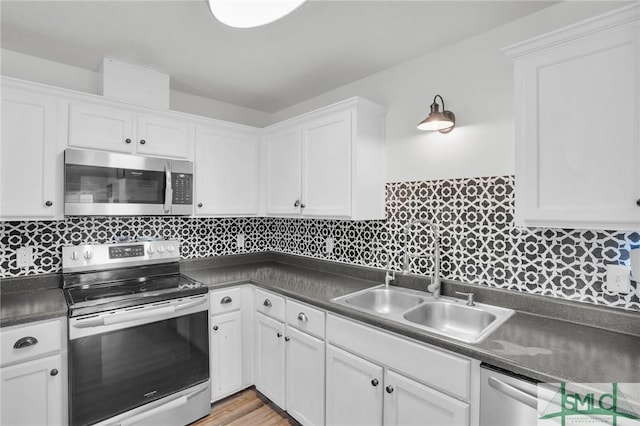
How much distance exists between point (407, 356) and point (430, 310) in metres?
0.49

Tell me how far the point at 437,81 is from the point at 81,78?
2.49 m

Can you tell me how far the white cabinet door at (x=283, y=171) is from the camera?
2.54 m

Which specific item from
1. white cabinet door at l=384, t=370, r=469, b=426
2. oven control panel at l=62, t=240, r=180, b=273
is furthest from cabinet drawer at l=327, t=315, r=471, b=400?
oven control panel at l=62, t=240, r=180, b=273

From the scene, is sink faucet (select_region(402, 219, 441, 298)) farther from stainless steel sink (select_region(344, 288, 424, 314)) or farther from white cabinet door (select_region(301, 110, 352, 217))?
white cabinet door (select_region(301, 110, 352, 217))

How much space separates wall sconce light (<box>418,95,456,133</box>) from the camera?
185cm

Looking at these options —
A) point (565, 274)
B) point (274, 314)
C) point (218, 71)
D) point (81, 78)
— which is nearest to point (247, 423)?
point (274, 314)

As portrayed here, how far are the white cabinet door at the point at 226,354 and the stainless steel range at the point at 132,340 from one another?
0.30 feet

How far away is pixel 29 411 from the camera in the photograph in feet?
5.19

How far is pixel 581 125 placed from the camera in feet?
4.07

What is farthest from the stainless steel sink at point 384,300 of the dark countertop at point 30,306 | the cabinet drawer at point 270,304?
the dark countertop at point 30,306

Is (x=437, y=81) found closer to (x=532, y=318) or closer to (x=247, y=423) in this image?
(x=532, y=318)

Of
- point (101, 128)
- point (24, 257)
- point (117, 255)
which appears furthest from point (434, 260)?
point (24, 257)

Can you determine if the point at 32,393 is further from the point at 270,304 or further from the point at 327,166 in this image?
the point at 327,166

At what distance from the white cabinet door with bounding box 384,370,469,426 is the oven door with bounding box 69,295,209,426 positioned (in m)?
1.29
